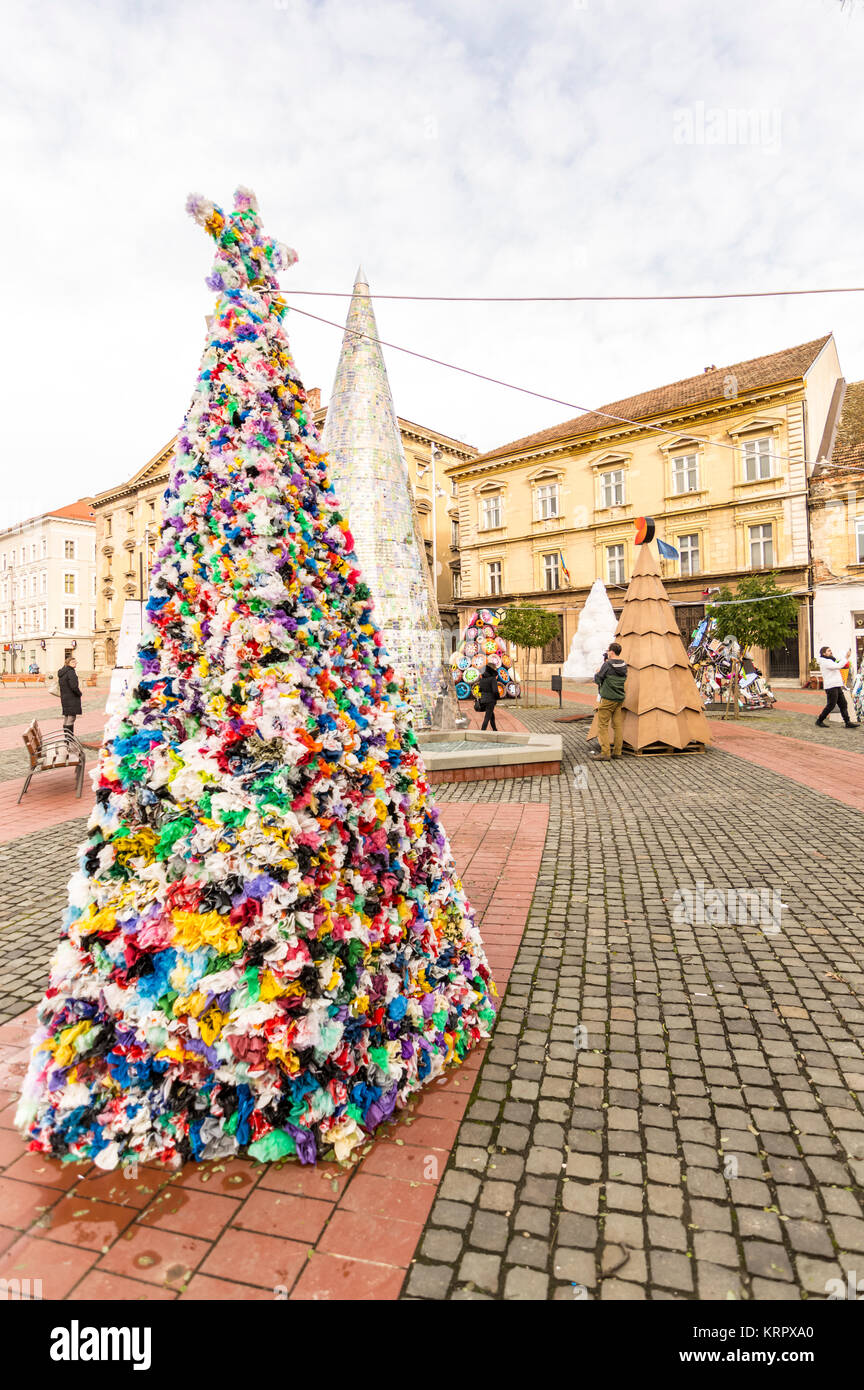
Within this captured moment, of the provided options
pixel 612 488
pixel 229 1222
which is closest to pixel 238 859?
pixel 229 1222

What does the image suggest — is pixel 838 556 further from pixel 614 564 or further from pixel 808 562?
pixel 614 564

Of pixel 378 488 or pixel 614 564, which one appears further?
pixel 614 564

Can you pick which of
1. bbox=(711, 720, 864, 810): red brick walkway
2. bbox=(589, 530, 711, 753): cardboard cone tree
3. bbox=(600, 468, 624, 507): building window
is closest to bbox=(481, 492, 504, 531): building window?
bbox=(600, 468, 624, 507): building window

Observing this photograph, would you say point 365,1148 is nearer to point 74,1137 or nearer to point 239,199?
point 74,1137

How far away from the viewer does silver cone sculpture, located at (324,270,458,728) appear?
10836mm

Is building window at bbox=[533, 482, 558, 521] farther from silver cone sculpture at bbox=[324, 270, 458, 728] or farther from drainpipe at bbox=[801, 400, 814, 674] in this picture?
silver cone sculpture at bbox=[324, 270, 458, 728]

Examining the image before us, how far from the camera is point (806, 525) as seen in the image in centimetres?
2472

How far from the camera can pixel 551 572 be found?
1283 inches

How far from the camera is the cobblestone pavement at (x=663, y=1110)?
1.83 meters

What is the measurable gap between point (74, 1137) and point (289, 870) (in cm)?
110

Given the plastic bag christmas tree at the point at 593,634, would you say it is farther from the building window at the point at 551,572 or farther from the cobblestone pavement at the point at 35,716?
the cobblestone pavement at the point at 35,716

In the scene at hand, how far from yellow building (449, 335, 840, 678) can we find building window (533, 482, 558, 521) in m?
0.05

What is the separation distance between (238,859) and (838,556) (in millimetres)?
27051
